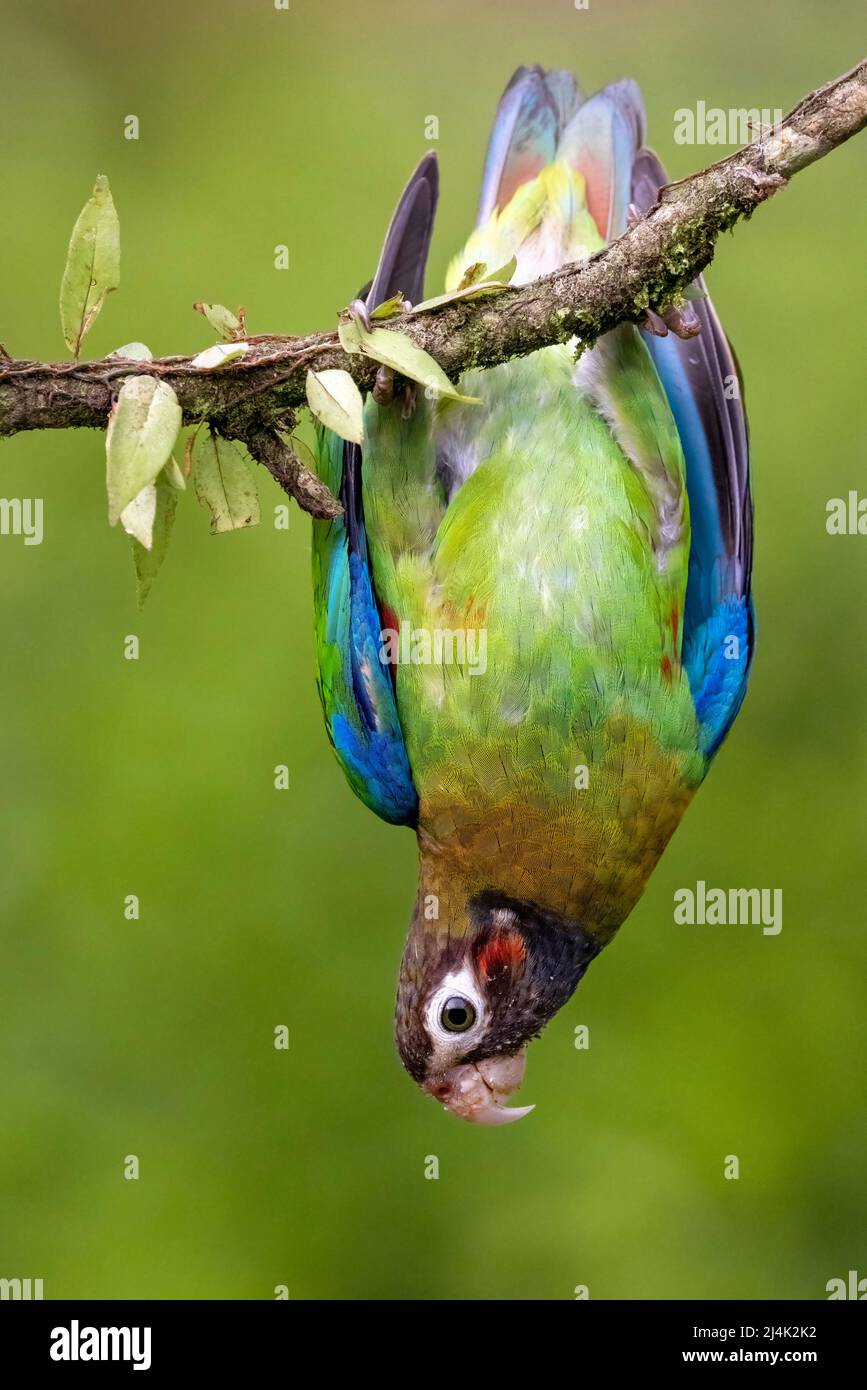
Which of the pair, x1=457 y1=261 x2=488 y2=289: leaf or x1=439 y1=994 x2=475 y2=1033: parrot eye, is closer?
x1=457 y1=261 x2=488 y2=289: leaf

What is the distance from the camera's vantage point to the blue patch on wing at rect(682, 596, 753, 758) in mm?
3652

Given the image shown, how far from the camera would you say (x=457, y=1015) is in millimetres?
3645

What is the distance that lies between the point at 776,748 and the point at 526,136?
203cm

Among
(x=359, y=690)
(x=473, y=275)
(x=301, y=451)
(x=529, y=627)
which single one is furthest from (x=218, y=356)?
(x=359, y=690)

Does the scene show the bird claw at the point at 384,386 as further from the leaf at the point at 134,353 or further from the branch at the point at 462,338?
the leaf at the point at 134,353

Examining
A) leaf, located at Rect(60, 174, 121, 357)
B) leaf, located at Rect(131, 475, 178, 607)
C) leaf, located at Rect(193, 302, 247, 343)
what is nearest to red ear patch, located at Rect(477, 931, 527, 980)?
leaf, located at Rect(131, 475, 178, 607)

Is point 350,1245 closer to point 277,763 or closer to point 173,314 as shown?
point 277,763

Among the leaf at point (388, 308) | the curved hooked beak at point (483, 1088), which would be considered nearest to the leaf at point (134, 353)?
the leaf at point (388, 308)

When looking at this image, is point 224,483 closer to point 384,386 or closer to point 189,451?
point 189,451

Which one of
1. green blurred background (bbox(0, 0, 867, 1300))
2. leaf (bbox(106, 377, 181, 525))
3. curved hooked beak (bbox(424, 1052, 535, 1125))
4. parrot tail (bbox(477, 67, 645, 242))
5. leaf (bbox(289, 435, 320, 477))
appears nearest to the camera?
leaf (bbox(106, 377, 181, 525))

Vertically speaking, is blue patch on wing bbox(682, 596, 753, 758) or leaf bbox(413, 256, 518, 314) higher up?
leaf bbox(413, 256, 518, 314)

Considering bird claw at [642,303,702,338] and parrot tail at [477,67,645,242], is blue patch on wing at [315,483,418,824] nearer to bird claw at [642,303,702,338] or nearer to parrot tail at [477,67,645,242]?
bird claw at [642,303,702,338]

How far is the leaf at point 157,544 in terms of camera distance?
2.65m

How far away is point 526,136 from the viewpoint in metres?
4.01
